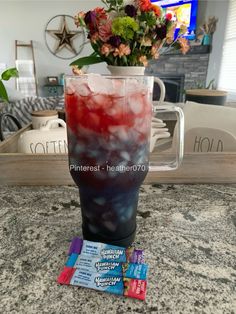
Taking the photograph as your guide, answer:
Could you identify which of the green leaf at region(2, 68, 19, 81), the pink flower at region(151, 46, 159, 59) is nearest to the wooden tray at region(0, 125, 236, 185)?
the green leaf at region(2, 68, 19, 81)

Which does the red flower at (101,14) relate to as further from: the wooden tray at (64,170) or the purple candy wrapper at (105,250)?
the purple candy wrapper at (105,250)

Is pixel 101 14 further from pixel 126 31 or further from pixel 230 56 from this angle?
pixel 230 56

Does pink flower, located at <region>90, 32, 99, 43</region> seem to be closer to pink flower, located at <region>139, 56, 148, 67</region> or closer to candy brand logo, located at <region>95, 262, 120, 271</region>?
pink flower, located at <region>139, 56, 148, 67</region>

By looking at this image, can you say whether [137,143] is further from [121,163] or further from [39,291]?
[39,291]

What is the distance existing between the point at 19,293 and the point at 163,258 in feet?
0.66

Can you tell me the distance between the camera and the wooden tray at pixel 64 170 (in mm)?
587

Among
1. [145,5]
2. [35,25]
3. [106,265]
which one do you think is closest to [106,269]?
[106,265]

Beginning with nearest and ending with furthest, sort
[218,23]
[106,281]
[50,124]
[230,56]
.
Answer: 1. [106,281]
2. [50,124]
3. [230,56]
4. [218,23]

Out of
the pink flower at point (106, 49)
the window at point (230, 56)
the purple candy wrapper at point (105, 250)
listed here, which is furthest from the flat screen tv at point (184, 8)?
the purple candy wrapper at point (105, 250)

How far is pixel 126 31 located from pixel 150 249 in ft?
1.51

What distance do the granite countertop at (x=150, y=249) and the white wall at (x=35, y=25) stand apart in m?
4.36

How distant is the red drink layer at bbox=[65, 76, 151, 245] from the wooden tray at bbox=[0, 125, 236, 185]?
0.70 ft

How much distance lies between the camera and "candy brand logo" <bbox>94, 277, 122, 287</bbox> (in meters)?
0.33

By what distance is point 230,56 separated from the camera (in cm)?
320
